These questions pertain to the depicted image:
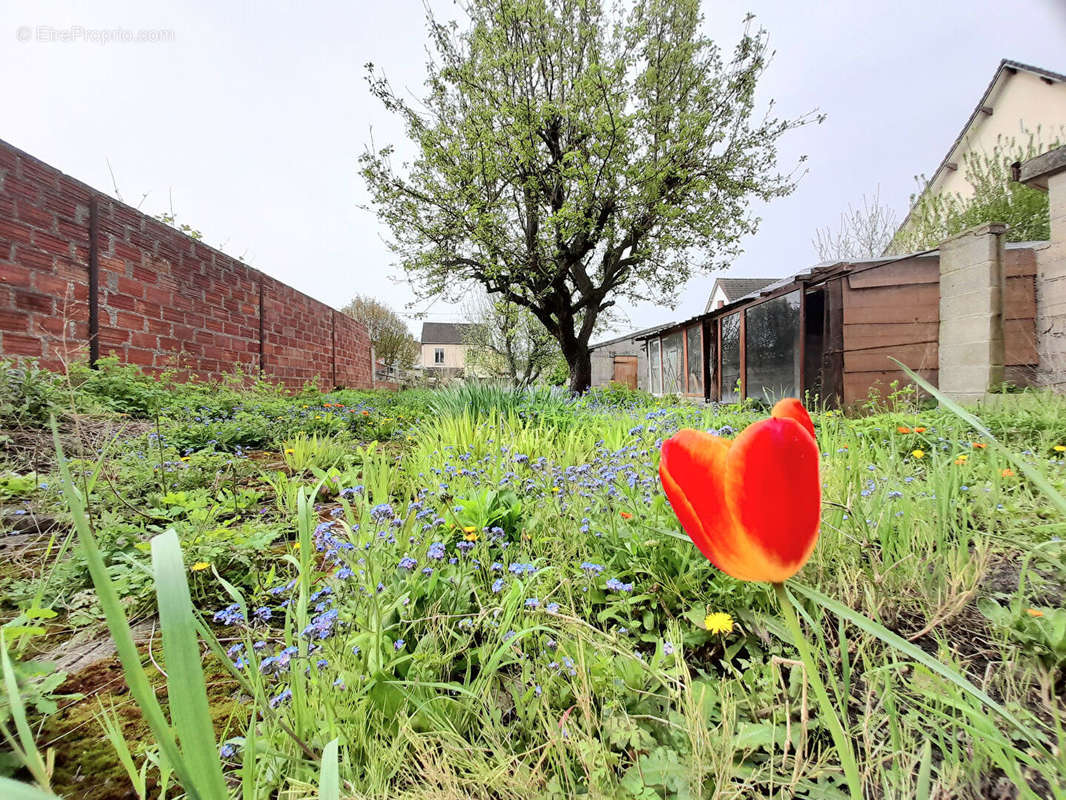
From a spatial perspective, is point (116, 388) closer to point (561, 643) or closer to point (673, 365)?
point (561, 643)

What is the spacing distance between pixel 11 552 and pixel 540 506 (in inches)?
69.9

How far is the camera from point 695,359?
37.9 feet

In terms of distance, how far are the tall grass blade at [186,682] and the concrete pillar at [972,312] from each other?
640cm

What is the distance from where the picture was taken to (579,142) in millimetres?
9023

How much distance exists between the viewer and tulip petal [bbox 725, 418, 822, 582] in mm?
434

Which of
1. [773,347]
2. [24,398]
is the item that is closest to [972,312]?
[773,347]

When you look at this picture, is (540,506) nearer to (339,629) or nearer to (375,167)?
(339,629)

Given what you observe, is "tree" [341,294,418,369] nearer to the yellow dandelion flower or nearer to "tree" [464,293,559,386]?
"tree" [464,293,559,386]

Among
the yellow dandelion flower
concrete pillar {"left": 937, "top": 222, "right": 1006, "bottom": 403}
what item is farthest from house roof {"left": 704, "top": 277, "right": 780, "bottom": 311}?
the yellow dandelion flower

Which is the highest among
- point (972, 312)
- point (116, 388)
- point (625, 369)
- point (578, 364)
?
point (625, 369)

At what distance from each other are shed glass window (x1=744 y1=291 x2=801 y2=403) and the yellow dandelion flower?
5.94 meters

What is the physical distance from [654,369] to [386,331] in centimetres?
1716

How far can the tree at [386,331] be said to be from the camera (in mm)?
25062

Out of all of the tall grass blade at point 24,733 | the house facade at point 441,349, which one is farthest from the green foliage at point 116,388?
the house facade at point 441,349
